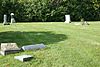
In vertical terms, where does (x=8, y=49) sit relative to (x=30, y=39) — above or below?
above

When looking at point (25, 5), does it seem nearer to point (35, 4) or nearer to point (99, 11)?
point (35, 4)

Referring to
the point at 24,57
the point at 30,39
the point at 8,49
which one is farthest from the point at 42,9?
the point at 24,57

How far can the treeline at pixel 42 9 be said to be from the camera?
30.3 metres

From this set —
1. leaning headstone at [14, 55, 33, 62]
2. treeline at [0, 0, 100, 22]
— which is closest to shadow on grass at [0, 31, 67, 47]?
leaning headstone at [14, 55, 33, 62]

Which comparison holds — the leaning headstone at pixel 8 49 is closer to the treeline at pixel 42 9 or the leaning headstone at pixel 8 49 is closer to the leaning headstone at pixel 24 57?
the leaning headstone at pixel 24 57

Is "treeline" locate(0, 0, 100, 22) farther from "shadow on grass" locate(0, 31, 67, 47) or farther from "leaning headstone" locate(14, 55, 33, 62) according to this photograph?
"leaning headstone" locate(14, 55, 33, 62)

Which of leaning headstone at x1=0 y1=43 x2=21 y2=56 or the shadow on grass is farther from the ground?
leaning headstone at x1=0 y1=43 x2=21 y2=56

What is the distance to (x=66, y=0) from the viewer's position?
31797 mm

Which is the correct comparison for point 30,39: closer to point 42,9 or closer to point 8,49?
point 8,49

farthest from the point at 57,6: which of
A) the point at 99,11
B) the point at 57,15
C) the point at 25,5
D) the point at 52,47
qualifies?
the point at 52,47

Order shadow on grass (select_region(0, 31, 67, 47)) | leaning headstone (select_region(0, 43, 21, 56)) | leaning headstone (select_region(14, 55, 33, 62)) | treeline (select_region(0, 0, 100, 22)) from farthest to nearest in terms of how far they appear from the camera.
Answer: treeline (select_region(0, 0, 100, 22))
shadow on grass (select_region(0, 31, 67, 47))
leaning headstone (select_region(0, 43, 21, 56))
leaning headstone (select_region(14, 55, 33, 62))

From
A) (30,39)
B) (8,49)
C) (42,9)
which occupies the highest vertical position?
(42,9)

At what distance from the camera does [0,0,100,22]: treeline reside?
3028 cm

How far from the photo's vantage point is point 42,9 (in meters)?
30.6
